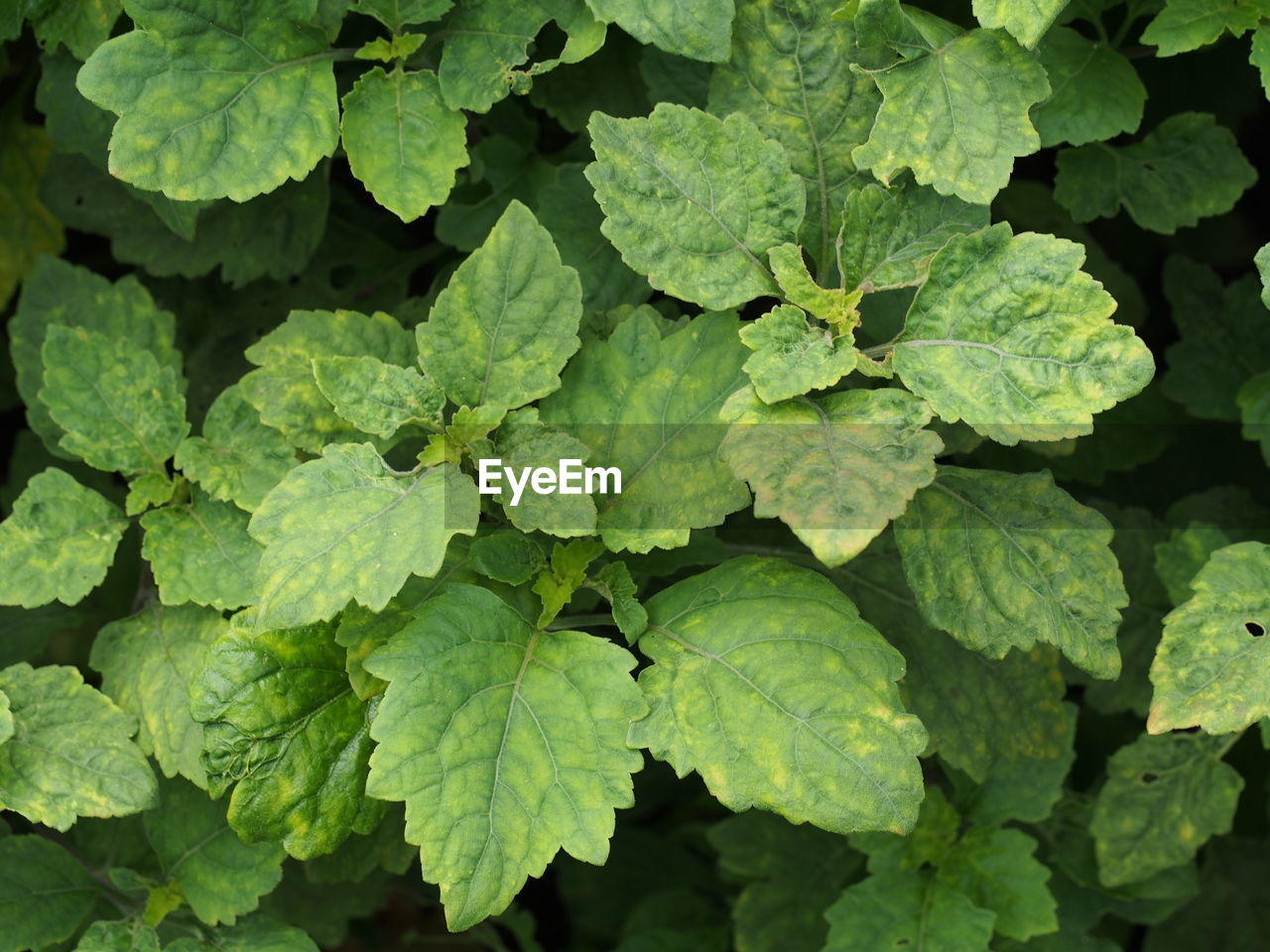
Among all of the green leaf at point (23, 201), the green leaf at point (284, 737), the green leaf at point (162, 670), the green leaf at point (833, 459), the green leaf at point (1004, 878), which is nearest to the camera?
the green leaf at point (833, 459)

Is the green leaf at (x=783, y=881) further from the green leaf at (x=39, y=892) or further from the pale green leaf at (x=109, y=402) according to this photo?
the pale green leaf at (x=109, y=402)

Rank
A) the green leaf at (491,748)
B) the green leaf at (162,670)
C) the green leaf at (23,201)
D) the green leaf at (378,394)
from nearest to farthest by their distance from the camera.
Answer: the green leaf at (491,748) < the green leaf at (378,394) < the green leaf at (162,670) < the green leaf at (23,201)

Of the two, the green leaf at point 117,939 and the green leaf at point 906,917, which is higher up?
the green leaf at point 117,939

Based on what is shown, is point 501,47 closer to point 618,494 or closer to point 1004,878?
point 618,494

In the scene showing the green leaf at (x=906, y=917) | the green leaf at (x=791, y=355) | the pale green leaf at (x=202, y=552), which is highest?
the green leaf at (x=791, y=355)

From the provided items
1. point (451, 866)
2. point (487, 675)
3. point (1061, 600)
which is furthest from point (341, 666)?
point (1061, 600)

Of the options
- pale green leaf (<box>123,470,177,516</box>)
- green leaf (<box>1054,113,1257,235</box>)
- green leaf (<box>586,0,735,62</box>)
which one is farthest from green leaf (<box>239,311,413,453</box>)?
→ green leaf (<box>1054,113,1257,235</box>)

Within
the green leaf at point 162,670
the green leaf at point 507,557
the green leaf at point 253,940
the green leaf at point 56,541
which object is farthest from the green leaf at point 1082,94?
the green leaf at point 253,940

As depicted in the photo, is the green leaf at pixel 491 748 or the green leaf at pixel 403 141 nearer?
the green leaf at pixel 491 748
